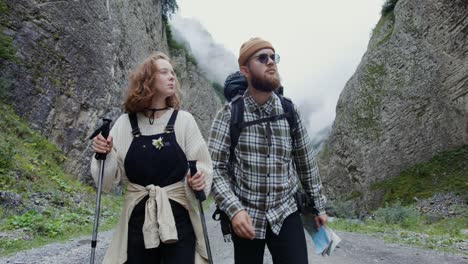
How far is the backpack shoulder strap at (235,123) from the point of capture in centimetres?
291

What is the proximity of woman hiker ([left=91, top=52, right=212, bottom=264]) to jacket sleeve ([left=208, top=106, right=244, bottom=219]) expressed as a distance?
9 centimetres

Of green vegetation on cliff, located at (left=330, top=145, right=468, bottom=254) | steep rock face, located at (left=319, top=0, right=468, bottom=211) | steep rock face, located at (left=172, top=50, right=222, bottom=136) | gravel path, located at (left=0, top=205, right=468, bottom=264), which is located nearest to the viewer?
gravel path, located at (left=0, top=205, right=468, bottom=264)

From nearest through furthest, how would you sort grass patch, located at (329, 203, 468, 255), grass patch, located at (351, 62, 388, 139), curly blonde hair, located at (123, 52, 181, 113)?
1. curly blonde hair, located at (123, 52, 181, 113)
2. grass patch, located at (329, 203, 468, 255)
3. grass patch, located at (351, 62, 388, 139)

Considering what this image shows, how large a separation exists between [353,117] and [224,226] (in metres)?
29.0

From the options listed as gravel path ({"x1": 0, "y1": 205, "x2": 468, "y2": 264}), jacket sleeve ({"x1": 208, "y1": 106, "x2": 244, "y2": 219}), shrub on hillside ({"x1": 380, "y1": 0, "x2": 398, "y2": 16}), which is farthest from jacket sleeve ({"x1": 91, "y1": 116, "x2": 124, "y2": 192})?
shrub on hillside ({"x1": 380, "y1": 0, "x2": 398, "y2": 16})

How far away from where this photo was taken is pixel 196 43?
5909cm

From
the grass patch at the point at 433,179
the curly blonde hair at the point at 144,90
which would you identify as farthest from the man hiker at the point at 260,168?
the grass patch at the point at 433,179

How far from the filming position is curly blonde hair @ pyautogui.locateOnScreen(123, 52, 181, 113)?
290 cm

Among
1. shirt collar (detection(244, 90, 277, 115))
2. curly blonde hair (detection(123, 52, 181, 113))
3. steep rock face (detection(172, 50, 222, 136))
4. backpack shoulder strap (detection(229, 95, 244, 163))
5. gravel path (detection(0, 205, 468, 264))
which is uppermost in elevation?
steep rock face (detection(172, 50, 222, 136))

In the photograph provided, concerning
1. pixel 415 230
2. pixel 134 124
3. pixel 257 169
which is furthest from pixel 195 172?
pixel 415 230

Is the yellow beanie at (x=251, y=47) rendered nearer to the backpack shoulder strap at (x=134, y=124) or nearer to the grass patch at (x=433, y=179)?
the backpack shoulder strap at (x=134, y=124)

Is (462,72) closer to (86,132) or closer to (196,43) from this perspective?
(86,132)

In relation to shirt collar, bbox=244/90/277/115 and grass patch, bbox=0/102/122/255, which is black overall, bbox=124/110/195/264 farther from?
grass patch, bbox=0/102/122/255

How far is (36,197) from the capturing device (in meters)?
11.0
